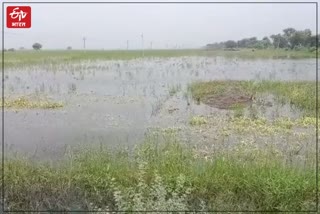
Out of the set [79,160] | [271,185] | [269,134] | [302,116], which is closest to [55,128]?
[79,160]

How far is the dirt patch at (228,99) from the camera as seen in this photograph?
476 inches

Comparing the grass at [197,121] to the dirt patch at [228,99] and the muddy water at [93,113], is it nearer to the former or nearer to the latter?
the muddy water at [93,113]

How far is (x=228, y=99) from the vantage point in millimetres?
12844

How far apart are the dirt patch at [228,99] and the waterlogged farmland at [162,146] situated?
41 millimetres

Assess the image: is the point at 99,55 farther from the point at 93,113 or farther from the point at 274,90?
the point at 93,113

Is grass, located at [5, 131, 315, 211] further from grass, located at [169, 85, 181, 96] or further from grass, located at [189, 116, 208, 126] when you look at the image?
grass, located at [169, 85, 181, 96]

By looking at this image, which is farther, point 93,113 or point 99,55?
point 99,55

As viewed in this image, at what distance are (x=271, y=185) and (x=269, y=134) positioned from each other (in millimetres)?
3750

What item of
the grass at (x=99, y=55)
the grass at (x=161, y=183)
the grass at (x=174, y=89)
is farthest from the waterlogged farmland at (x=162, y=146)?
the grass at (x=99, y=55)

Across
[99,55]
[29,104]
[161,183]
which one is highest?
[99,55]

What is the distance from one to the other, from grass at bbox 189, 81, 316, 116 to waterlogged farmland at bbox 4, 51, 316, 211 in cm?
4

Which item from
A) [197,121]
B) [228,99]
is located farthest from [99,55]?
[197,121]

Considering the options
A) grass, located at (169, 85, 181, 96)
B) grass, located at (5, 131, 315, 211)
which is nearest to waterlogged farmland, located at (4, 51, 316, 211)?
grass, located at (5, 131, 315, 211)

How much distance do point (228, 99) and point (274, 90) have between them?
2.43 metres
